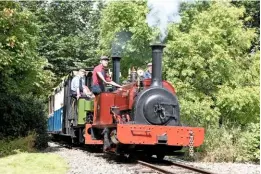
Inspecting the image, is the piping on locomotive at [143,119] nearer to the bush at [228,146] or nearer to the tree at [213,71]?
the bush at [228,146]

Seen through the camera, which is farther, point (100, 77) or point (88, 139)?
point (88, 139)

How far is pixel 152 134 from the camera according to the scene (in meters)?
9.70

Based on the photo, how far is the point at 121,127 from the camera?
950cm

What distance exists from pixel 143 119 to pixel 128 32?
8981 millimetres

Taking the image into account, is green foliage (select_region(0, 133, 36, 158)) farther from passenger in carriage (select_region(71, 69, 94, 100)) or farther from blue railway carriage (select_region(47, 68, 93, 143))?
passenger in carriage (select_region(71, 69, 94, 100))

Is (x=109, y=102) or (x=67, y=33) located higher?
(x=67, y=33)

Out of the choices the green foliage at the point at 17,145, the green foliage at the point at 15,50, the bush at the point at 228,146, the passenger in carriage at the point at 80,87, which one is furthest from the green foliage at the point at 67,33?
the bush at the point at 228,146

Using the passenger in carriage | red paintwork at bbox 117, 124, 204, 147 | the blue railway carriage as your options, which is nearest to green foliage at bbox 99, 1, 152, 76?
the blue railway carriage

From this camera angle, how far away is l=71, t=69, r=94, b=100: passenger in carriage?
523 inches

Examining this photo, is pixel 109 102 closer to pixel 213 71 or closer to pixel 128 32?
pixel 213 71

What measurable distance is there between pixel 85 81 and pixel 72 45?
69.5 ft

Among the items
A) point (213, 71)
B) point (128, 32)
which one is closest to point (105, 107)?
point (213, 71)

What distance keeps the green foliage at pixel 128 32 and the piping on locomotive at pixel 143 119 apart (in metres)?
6.20

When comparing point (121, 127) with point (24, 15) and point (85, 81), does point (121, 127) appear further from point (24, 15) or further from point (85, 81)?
point (24, 15)
